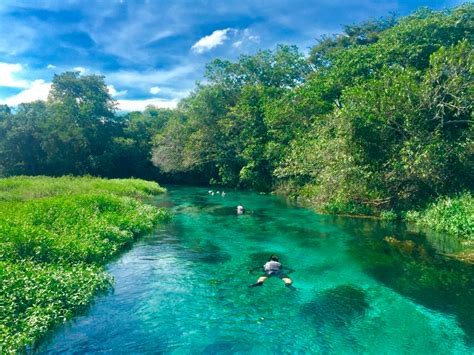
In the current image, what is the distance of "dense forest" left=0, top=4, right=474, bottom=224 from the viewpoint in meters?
25.6

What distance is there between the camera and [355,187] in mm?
27500

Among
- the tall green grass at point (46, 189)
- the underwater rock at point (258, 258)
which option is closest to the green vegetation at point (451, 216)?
the underwater rock at point (258, 258)

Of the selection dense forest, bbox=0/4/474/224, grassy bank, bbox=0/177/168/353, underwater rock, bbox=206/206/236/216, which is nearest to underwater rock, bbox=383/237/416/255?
dense forest, bbox=0/4/474/224

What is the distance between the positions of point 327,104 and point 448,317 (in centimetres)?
3204

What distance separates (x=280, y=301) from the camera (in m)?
12.8

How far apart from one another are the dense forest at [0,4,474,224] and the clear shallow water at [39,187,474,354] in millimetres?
6779

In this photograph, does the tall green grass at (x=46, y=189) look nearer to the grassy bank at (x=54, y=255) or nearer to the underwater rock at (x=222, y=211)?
the grassy bank at (x=54, y=255)

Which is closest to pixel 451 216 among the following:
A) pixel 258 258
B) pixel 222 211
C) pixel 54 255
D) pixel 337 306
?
pixel 258 258

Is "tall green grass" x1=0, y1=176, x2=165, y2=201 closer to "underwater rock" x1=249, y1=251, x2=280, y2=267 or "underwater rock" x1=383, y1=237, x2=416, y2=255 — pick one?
"underwater rock" x1=249, y1=251, x2=280, y2=267

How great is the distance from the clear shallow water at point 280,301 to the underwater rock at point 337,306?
3 centimetres

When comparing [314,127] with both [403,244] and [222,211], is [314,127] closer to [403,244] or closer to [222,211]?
[222,211]

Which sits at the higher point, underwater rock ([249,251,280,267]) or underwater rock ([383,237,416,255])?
underwater rock ([383,237,416,255])

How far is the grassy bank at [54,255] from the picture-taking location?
9.70 m

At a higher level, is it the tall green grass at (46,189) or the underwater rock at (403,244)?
the tall green grass at (46,189)
